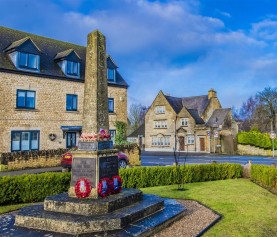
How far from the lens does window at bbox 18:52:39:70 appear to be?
25812mm

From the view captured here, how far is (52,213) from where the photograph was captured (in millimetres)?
8781

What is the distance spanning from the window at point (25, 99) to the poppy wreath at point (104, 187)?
1892 centimetres

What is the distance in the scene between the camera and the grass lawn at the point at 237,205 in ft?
28.9

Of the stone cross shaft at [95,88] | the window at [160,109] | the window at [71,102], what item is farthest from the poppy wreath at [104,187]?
the window at [160,109]

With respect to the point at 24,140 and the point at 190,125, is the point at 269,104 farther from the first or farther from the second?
the point at 24,140

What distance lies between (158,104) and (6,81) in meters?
35.3

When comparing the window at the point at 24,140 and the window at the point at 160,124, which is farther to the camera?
the window at the point at 160,124

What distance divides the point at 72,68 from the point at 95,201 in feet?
74.6

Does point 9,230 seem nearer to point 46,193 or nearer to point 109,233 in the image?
point 109,233

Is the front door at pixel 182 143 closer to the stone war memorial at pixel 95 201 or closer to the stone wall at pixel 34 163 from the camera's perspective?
the stone wall at pixel 34 163

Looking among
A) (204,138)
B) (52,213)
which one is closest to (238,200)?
(52,213)

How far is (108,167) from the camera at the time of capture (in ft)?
33.2

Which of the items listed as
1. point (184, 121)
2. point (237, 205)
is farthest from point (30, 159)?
point (184, 121)

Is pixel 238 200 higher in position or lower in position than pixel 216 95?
lower
